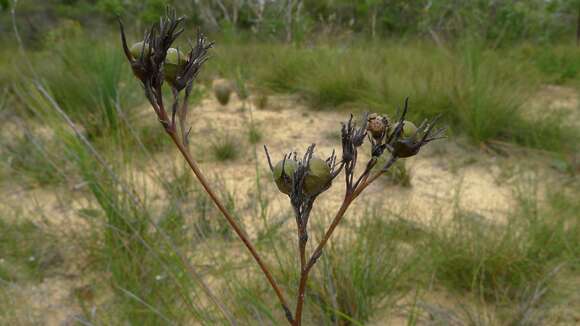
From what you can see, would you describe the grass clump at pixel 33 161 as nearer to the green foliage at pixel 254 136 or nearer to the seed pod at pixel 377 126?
the green foliage at pixel 254 136

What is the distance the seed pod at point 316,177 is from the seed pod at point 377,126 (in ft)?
0.28

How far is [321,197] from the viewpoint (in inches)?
71.6

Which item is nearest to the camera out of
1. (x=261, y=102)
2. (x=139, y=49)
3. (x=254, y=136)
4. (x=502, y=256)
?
(x=139, y=49)

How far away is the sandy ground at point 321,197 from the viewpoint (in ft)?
4.44

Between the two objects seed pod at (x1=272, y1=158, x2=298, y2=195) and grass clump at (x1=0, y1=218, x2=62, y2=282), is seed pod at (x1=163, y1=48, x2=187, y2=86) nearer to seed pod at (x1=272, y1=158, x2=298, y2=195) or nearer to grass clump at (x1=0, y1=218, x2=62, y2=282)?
seed pod at (x1=272, y1=158, x2=298, y2=195)

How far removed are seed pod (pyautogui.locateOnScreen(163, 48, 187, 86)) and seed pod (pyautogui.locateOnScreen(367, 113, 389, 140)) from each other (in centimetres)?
24

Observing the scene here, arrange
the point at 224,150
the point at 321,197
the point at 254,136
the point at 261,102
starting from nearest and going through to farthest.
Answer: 1. the point at 321,197
2. the point at 224,150
3. the point at 254,136
4. the point at 261,102

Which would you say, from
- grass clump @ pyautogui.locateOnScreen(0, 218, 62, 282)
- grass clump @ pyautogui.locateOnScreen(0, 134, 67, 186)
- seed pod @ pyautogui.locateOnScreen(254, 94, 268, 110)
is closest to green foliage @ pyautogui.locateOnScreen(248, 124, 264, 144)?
seed pod @ pyautogui.locateOnScreen(254, 94, 268, 110)

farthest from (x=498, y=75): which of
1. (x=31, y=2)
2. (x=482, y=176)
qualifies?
→ (x=31, y=2)

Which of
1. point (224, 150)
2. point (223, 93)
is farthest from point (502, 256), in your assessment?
point (223, 93)

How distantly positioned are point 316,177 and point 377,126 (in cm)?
12

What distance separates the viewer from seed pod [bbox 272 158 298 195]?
1.63ft

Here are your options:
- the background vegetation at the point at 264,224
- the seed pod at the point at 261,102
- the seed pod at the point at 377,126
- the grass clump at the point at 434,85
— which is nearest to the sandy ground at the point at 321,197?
the background vegetation at the point at 264,224

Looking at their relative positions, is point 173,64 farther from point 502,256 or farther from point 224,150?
point 224,150
